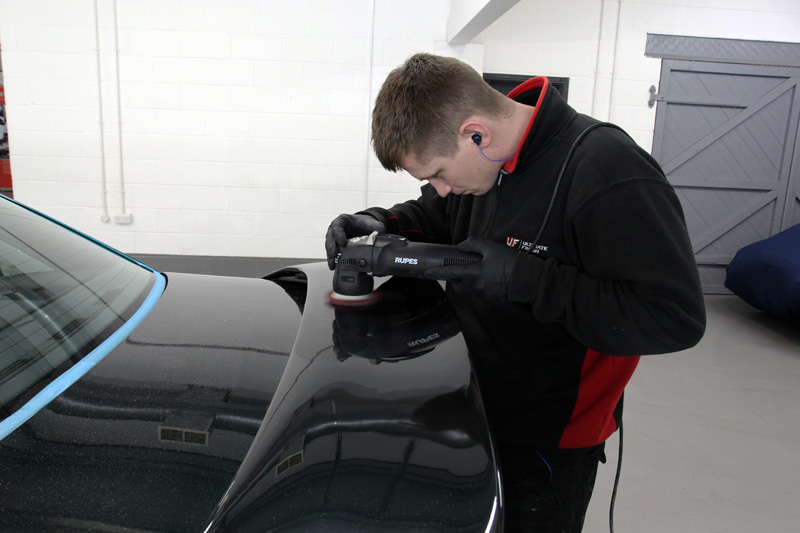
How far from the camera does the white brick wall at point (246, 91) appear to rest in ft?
16.9

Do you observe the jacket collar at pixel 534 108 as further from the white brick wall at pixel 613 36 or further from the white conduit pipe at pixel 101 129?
the white conduit pipe at pixel 101 129

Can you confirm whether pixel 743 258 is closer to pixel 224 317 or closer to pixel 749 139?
pixel 749 139

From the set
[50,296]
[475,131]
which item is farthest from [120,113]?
[475,131]

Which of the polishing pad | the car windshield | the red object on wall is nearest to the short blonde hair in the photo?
the polishing pad

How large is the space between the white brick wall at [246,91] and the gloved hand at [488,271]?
431 centimetres

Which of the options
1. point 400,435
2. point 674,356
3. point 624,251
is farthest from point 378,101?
point 674,356

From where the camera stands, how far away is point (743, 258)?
5.33m

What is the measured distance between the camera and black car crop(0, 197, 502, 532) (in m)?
0.68

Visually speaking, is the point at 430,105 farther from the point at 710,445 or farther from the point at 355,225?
the point at 710,445

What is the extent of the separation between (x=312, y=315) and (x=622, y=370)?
2.60 feet

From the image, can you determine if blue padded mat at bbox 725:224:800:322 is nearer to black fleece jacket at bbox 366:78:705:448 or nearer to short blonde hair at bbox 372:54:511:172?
black fleece jacket at bbox 366:78:705:448

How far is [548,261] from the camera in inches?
48.2

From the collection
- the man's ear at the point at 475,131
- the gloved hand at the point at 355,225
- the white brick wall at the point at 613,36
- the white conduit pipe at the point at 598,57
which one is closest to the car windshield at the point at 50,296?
the gloved hand at the point at 355,225

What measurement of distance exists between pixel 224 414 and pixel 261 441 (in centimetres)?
10
